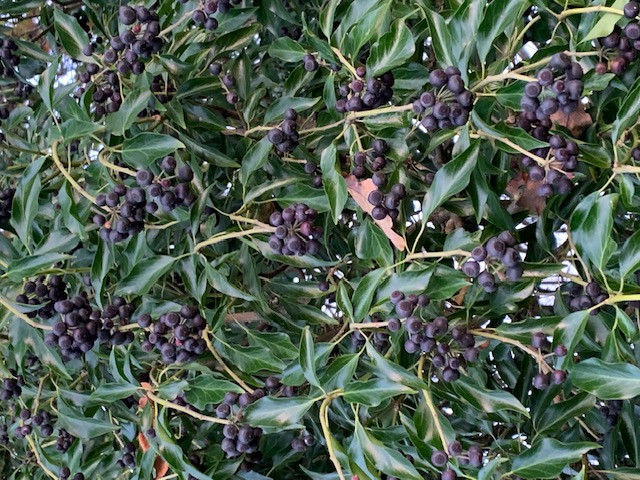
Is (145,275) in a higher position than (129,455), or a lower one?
higher

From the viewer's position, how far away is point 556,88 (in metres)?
0.52

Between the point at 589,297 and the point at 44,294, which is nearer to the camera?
the point at 589,297

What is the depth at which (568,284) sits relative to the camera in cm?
69

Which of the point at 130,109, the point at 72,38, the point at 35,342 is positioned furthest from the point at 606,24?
the point at 35,342

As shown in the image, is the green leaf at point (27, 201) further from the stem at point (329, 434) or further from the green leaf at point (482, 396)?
the green leaf at point (482, 396)

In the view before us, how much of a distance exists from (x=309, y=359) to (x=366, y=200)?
165mm

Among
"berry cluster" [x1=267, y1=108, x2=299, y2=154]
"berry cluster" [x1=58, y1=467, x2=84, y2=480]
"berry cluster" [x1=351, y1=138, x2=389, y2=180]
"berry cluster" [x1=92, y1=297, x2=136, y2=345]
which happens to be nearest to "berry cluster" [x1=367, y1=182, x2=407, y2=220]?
"berry cluster" [x1=351, y1=138, x2=389, y2=180]

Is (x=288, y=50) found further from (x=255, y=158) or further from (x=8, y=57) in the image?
(x=8, y=57)

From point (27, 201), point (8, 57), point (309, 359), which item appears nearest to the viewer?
point (309, 359)

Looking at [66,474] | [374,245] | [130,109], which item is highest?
[130,109]

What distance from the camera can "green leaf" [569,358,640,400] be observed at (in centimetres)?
55

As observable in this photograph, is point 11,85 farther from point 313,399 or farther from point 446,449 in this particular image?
point 446,449

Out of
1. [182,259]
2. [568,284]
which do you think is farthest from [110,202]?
[568,284]

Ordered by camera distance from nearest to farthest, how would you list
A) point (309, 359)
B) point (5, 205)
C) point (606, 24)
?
point (606, 24)
point (309, 359)
point (5, 205)
